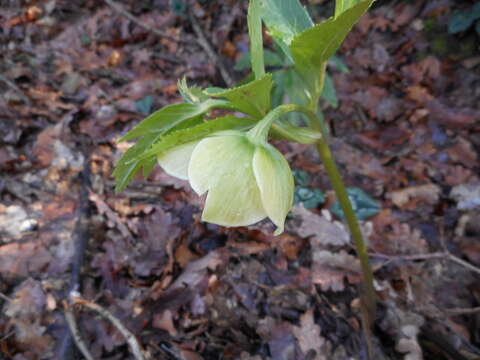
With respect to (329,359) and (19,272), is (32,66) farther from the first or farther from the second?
(329,359)

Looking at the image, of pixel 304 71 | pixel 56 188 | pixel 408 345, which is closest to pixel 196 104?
pixel 304 71

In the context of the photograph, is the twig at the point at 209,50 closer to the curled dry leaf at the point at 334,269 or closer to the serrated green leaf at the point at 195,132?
the curled dry leaf at the point at 334,269

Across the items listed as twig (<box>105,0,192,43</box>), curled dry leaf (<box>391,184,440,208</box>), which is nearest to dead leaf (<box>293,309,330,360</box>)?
curled dry leaf (<box>391,184,440,208</box>)

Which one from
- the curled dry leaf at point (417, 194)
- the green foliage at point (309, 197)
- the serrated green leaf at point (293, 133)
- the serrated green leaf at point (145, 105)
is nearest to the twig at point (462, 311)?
the curled dry leaf at point (417, 194)

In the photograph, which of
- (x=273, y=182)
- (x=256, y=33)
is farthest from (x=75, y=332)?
(x=256, y=33)

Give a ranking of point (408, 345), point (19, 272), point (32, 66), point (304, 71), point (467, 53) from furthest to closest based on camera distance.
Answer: point (32, 66) → point (467, 53) → point (19, 272) → point (408, 345) → point (304, 71)

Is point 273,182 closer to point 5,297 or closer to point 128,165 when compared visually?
point 128,165
